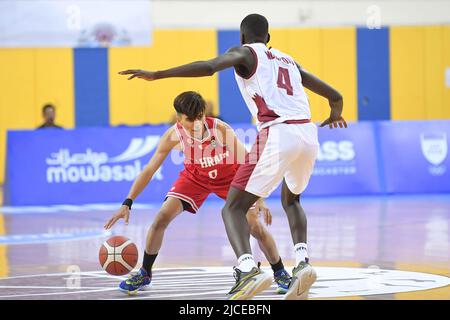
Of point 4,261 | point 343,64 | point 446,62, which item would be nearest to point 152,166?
point 4,261

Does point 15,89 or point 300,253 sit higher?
point 15,89

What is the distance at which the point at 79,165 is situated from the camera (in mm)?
17156

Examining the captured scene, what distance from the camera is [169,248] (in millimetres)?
11242

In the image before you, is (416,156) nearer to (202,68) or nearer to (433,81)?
(433,81)

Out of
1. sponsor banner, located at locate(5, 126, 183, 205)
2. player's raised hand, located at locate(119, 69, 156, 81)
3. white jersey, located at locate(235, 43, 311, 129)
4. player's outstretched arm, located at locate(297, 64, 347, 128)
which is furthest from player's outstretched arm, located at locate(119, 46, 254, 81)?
sponsor banner, located at locate(5, 126, 183, 205)

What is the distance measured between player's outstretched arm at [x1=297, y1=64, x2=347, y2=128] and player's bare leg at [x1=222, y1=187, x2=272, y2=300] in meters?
1.16

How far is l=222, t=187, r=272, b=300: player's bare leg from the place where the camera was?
6.37 m

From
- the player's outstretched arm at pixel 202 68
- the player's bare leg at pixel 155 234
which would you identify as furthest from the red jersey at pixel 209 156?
the player's outstretched arm at pixel 202 68

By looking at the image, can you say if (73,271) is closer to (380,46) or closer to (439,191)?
(439,191)

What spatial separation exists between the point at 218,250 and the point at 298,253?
3782 millimetres

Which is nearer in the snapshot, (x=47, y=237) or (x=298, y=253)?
(x=298, y=253)

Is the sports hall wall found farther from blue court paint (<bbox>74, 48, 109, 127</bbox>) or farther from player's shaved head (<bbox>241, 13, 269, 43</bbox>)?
player's shaved head (<bbox>241, 13, 269, 43</bbox>)

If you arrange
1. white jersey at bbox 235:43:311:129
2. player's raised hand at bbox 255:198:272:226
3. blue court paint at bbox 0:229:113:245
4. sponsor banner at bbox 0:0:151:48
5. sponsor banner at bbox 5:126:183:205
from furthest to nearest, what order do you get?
1. sponsor banner at bbox 0:0:151:48
2. sponsor banner at bbox 5:126:183:205
3. blue court paint at bbox 0:229:113:245
4. player's raised hand at bbox 255:198:272:226
5. white jersey at bbox 235:43:311:129

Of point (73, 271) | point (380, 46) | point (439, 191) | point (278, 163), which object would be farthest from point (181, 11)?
point (278, 163)
